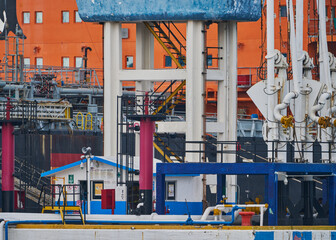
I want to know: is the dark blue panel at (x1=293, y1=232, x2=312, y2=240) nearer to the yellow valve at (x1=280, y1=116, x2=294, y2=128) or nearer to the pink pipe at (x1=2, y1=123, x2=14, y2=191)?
the yellow valve at (x1=280, y1=116, x2=294, y2=128)

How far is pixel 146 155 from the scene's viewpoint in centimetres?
3638

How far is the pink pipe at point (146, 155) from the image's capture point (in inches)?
1432

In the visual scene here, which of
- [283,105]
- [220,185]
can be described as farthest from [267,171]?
[220,185]

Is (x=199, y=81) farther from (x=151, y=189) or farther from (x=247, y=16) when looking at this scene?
(x=151, y=189)

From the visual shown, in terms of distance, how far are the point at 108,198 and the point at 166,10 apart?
9.34 m

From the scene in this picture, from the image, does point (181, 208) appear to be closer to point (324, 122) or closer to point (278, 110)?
point (278, 110)

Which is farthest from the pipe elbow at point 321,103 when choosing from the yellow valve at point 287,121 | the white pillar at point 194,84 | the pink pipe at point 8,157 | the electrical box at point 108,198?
the pink pipe at point 8,157

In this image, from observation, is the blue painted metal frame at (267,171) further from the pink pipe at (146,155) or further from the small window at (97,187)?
the small window at (97,187)

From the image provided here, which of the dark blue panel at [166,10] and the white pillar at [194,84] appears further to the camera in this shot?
the white pillar at [194,84]

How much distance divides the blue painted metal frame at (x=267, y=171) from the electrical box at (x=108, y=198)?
2.75 metres

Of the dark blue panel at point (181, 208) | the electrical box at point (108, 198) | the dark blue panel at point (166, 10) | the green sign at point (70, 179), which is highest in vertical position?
the dark blue panel at point (166, 10)

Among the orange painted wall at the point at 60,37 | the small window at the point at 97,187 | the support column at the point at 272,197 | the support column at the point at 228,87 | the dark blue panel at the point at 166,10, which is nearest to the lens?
the support column at the point at 272,197

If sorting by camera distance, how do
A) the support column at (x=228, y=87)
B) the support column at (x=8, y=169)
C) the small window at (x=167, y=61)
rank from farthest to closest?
the small window at (x=167, y=61) → the support column at (x=228, y=87) → the support column at (x=8, y=169)

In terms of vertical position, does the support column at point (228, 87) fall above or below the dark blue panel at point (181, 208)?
above
